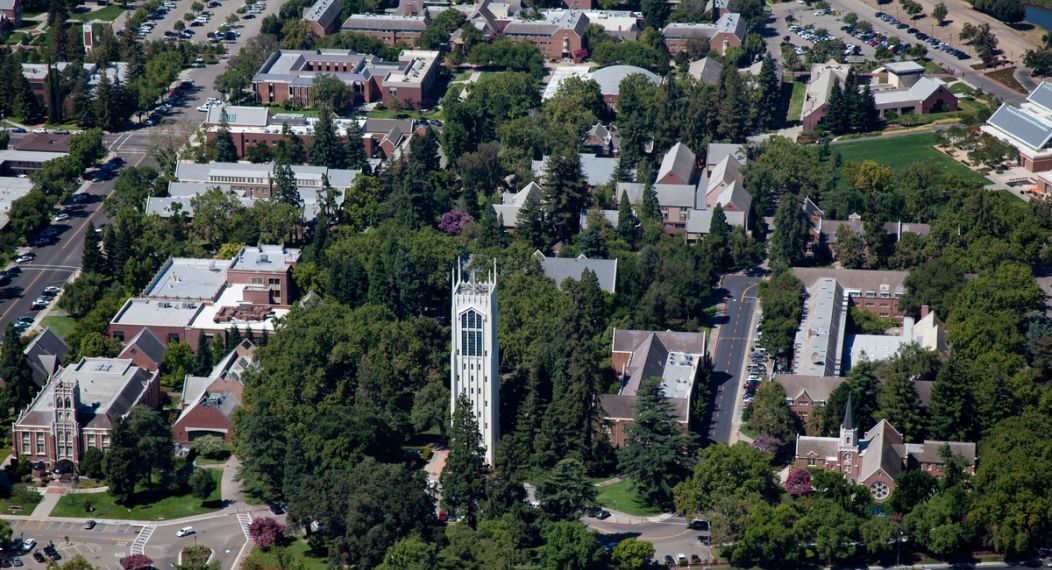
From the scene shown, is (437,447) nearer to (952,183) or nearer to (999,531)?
(999,531)

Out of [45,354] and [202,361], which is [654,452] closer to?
[202,361]

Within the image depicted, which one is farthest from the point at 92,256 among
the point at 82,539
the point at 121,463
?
the point at 82,539

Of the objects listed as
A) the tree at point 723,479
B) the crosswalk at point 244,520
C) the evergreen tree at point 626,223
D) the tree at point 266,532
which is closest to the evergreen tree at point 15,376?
the crosswalk at point 244,520

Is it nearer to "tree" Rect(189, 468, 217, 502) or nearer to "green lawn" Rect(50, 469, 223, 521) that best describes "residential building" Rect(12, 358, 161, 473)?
"green lawn" Rect(50, 469, 223, 521)

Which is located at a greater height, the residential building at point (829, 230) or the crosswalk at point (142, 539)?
the residential building at point (829, 230)

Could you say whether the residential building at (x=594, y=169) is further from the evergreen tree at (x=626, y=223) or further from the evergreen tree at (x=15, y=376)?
the evergreen tree at (x=15, y=376)

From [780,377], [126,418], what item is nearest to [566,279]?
[780,377]

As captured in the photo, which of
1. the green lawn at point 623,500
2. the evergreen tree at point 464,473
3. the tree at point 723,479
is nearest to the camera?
the tree at point 723,479
